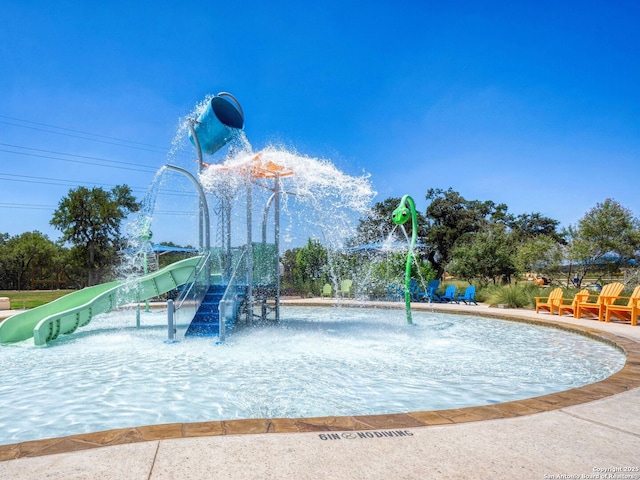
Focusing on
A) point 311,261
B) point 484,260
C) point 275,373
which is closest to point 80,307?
point 275,373

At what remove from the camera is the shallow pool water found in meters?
4.85

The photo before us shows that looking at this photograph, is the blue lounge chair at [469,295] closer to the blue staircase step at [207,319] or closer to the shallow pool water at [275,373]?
the shallow pool water at [275,373]

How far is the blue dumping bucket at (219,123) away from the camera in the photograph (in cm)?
1119

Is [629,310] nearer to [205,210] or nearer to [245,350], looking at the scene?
[245,350]

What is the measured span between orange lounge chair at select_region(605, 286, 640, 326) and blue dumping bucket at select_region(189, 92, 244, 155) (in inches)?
424

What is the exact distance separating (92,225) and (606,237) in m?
39.4

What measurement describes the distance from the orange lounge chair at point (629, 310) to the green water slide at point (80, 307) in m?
10.8

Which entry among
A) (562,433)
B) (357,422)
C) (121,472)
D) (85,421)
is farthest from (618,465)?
(85,421)

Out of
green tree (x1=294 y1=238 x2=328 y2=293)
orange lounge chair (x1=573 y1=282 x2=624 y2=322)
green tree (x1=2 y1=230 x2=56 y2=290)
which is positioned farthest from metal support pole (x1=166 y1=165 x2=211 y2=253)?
green tree (x1=2 y1=230 x2=56 y2=290)

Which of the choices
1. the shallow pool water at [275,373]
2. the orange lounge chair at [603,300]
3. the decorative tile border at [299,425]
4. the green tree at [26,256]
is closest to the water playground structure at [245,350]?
the shallow pool water at [275,373]

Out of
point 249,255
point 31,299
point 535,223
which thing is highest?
point 535,223

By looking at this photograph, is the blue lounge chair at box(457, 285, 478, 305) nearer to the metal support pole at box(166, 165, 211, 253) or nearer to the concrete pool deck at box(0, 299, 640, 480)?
the metal support pole at box(166, 165, 211, 253)

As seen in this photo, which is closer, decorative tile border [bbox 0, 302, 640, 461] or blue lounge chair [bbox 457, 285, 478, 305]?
decorative tile border [bbox 0, 302, 640, 461]

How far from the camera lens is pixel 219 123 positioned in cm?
1126
